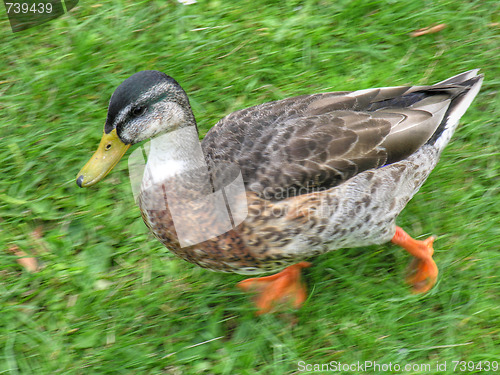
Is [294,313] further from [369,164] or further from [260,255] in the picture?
[369,164]

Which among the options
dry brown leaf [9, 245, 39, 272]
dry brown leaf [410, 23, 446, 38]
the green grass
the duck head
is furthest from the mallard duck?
→ dry brown leaf [410, 23, 446, 38]

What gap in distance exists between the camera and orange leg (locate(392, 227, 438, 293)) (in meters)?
3.18

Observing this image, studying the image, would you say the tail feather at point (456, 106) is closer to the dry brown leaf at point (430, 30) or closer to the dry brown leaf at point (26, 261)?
the dry brown leaf at point (430, 30)

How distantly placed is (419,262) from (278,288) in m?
0.76

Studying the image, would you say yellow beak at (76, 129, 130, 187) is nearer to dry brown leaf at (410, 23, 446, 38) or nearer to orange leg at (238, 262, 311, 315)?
orange leg at (238, 262, 311, 315)

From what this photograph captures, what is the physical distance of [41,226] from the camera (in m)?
3.66

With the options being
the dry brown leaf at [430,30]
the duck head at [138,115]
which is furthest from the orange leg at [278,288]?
the dry brown leaf at [430,30]

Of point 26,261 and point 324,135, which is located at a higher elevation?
point 324,135

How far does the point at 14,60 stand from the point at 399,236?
302cm

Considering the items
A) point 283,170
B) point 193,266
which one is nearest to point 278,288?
point 193,266

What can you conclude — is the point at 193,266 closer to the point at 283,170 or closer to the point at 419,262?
the point at 283,170

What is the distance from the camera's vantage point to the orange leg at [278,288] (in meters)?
3.20

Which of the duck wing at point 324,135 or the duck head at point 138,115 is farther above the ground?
the duck head at point 138,115

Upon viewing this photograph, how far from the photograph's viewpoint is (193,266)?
11.3 ft
